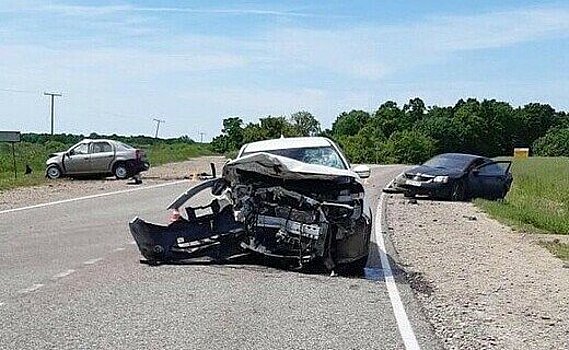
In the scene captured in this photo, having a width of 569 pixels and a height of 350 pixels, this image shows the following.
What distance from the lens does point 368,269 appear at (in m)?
12.6

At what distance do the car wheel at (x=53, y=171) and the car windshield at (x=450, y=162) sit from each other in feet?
48.9

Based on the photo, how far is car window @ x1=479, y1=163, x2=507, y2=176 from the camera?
28.6 metres

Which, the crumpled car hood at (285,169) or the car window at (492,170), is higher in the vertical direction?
the crumpled car hood at (285,169)

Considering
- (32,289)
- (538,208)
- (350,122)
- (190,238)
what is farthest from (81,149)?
(350,122)

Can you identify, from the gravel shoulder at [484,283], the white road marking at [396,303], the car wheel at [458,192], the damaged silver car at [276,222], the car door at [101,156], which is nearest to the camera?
the white road marking at [396,303]

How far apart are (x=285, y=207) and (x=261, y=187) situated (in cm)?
51

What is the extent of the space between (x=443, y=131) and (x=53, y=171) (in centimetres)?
8500

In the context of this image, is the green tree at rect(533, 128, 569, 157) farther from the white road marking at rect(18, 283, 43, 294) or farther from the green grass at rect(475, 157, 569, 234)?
the white road marking at rect(18, 283, 43, 294)

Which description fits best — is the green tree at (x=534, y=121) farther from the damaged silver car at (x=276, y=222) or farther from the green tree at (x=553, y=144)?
the damaged silver car at (x=276, y=222)

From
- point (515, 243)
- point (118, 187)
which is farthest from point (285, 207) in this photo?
point (118, 187)

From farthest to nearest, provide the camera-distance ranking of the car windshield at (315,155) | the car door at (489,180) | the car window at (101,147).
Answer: the car window at (101,147)
the car door at (489,180)
the car windshield at (315,155)

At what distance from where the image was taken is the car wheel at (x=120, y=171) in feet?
119

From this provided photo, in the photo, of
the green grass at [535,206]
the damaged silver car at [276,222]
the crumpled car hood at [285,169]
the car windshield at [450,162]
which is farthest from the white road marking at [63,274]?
the car windshield at [450,162]

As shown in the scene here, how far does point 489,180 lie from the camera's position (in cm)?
2866
